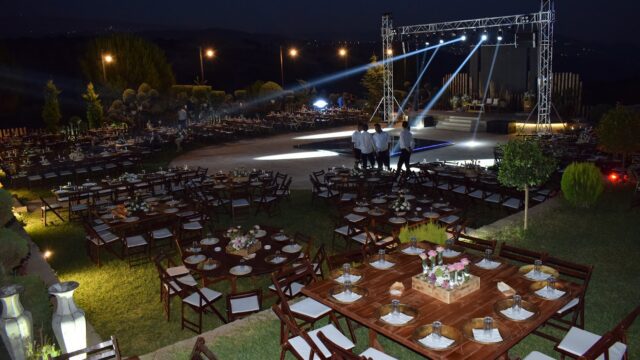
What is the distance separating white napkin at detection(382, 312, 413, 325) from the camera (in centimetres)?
468

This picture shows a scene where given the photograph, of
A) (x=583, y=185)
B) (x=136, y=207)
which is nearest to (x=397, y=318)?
(x=136, y=207)

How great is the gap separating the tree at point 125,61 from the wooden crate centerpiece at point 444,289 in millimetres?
31682

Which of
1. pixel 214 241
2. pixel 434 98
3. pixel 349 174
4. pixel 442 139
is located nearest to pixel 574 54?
pixel 434 98

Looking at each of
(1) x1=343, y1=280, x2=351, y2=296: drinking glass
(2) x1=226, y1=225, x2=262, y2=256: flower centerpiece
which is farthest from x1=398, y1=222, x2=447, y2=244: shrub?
(1) x1=343, y1=280, x2=351, y2=296: drinking glass

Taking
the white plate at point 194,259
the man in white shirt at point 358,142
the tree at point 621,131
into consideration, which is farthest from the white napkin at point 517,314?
the man in white shirt at point 358,142

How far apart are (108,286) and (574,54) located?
32.9 m

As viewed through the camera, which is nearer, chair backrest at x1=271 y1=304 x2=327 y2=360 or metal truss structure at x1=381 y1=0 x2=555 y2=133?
chair backrest at x1=271 y1=304 x2=327 y2=360

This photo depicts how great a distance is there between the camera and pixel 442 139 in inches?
883

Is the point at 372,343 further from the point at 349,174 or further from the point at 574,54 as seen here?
the point at 574,54

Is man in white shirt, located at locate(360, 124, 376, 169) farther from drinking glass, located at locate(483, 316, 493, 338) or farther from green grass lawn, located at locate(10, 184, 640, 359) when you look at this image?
drinking glass, located at locate(483, 316, 493, 338)

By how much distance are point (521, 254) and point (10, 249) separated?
609 cm

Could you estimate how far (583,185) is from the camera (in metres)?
10.2

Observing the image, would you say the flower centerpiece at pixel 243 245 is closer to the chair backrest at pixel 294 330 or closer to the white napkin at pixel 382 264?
the chair backrest at pixel 294 330

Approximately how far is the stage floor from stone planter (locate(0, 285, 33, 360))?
962 centimetres
